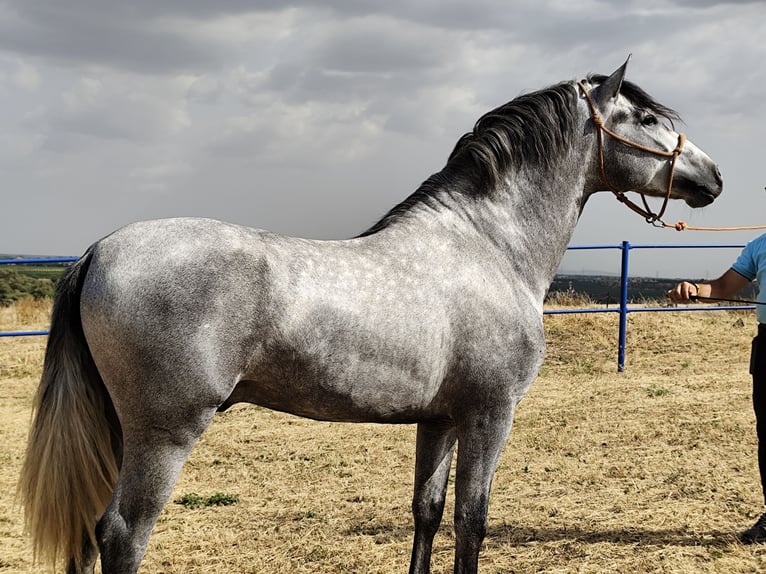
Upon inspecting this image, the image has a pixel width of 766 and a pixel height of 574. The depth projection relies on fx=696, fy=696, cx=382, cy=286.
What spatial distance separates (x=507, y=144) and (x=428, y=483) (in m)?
1.58

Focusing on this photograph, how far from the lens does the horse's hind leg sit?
7.59 ft

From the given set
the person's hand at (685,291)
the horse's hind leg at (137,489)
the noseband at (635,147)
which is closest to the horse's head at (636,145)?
the noseband at (635,147)

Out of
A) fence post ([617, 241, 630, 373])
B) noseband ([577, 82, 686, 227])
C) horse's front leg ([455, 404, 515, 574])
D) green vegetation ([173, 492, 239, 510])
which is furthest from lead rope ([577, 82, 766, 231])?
fence post ([617, 241, 630, 373])

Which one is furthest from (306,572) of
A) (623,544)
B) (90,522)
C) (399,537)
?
(623,544)

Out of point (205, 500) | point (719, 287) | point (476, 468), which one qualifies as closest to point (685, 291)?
point (719, 287)

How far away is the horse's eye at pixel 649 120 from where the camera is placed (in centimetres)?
330

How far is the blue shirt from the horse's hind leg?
123 inches

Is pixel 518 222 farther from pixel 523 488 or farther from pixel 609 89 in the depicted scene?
pixel 523 488

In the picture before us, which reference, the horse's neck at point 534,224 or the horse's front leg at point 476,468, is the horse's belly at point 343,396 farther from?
the horse's neck at point 534,224

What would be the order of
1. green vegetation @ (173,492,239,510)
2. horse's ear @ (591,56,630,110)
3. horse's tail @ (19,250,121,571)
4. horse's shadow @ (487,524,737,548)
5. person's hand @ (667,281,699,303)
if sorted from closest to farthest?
horse's tail @ (19,250,121,571) → horse's ear @ (591,56,630,110) → person's hand @ (667,281,699,303) → horse's shadow @ (487,524,737,548) → green vegetation @ (173,492,239,510)

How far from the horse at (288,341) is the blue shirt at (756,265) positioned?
1.53 meters

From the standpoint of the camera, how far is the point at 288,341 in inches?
93.7

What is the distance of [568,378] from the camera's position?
8.83 meters

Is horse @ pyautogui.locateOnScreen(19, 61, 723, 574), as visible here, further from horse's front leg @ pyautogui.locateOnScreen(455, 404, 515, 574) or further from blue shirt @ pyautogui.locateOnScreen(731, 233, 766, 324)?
blue shirt @ pyautogui.locateOnScreen(731, 233, 766, 324)
